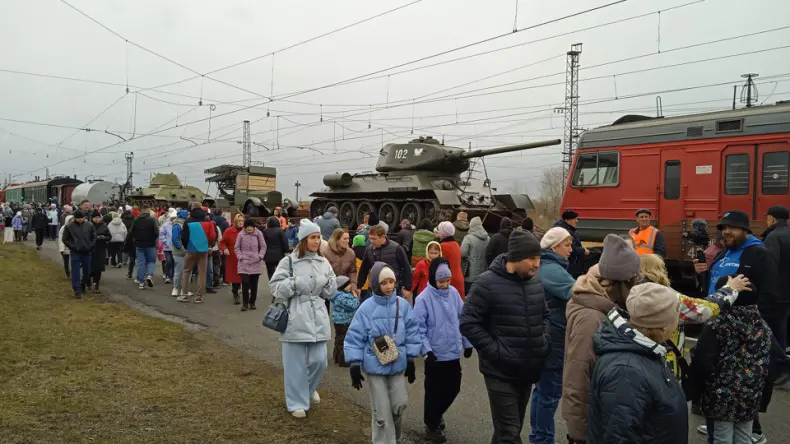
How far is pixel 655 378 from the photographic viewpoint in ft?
8.20

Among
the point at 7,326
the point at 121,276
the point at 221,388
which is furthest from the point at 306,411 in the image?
the point at 121,276

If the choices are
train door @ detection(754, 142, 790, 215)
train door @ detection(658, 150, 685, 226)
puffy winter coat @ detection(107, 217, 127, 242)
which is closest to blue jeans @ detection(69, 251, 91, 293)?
puffy winter coat @ detection(107, 217, 127, 242)

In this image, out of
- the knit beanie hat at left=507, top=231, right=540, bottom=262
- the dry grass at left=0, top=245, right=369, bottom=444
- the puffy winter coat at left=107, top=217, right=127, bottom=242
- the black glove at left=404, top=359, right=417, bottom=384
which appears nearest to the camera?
the knit beanie hat at left=507, top=231, right=540, bottom=262

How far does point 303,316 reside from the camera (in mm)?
5066

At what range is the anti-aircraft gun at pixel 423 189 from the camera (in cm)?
1744

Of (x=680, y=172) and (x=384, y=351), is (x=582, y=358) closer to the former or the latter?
(x=384, y=351)

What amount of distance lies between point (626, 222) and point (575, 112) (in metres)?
23.6

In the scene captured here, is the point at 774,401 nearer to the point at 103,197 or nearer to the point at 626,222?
the point at 626,222

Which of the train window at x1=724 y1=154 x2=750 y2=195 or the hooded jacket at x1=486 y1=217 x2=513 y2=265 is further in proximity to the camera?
the train window at x1=724 y1=154 x2=750 y2=195

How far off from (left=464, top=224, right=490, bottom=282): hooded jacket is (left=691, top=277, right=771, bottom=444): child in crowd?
491 centimetres

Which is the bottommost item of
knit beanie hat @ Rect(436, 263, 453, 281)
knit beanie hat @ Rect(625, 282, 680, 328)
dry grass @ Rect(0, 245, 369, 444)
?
dry grass @ Rect(0, 245, 369, 444)

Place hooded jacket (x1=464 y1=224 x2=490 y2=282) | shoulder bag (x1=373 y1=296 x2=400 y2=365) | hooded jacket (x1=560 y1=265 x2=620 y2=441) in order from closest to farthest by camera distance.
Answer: hooded jacket (x1=560 y1=265 x2=620 y2=441), shoulder bag (x1=373 y1=296 x2=400 y2=365), hooded jacket (x1=464 y1=224 x2=490 y2=282)

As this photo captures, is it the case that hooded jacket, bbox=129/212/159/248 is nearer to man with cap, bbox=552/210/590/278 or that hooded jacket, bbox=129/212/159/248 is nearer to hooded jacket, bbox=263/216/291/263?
hooded jacket, bbox=263/216/291/263

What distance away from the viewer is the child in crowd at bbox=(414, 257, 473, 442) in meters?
4.61
